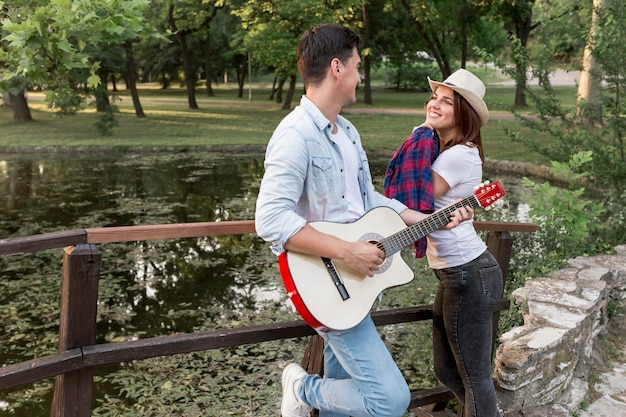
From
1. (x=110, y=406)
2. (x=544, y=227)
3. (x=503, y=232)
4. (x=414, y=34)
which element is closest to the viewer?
(x=503, y=232)

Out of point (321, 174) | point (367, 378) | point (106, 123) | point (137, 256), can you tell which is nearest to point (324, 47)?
point (321, 174)

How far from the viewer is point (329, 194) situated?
2225mm

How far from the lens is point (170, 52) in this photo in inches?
1507

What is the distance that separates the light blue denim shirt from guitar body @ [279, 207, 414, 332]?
6 centimetres

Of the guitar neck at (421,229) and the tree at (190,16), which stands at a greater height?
the tree at (190,16)

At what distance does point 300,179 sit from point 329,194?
16 cm

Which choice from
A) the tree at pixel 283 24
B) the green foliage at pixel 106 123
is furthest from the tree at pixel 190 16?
the green foliage at pixel 106 123

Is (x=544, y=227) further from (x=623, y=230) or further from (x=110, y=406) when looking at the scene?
(x=110, y=406)

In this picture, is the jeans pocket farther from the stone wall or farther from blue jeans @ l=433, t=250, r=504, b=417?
the stone wall

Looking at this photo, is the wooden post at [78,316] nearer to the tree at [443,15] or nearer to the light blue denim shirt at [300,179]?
the light blue denim shirt at [300,179]

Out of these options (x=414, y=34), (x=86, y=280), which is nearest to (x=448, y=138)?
(x=86, y=280)

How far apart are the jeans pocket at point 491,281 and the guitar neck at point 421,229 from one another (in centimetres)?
28

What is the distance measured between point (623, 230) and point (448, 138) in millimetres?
4077

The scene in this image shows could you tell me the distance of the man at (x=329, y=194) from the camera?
2.09 m
